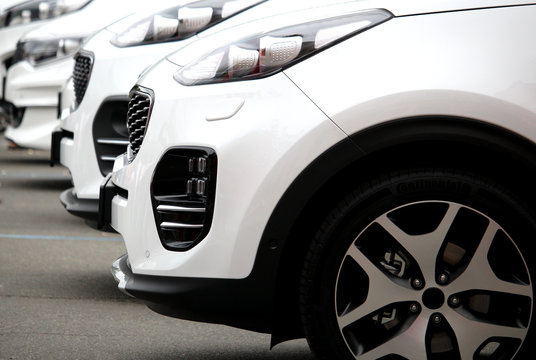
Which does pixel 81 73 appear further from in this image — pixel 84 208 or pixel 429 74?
pixel 429 74

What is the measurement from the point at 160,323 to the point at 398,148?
1.85m

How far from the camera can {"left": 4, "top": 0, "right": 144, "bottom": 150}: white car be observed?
911 centimetres

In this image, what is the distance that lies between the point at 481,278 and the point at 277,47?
40.2 inches

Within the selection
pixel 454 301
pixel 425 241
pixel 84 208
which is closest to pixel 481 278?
pixel 454 301

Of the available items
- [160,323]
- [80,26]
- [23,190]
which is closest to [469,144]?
[160,323]

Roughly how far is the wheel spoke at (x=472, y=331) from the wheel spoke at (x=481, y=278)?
0.34 ft

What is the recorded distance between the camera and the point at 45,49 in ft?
30.5

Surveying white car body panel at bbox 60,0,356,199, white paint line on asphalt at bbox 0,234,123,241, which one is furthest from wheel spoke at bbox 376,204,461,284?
white paint line on asphalt at bbox 0,234,123,241

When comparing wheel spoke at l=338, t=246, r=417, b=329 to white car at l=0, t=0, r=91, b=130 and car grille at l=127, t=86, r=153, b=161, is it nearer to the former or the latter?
car grille at l=127, t=86, r=153, b=161

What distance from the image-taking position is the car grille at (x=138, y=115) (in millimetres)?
4070

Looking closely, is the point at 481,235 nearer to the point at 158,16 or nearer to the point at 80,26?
the point at 158,16

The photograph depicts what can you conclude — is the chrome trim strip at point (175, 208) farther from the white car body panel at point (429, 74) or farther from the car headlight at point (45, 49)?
the car headlight at point (45, 49)

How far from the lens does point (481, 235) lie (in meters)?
3.62

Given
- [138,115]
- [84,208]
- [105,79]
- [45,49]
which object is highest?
[138,115]
